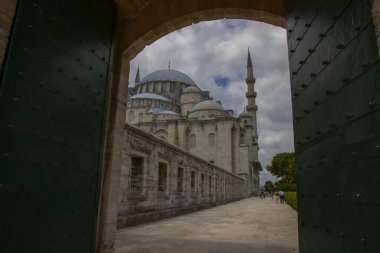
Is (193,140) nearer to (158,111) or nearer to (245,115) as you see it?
(158,111)

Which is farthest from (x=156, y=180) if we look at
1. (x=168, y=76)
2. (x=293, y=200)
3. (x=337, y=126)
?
(x=168, y=76)

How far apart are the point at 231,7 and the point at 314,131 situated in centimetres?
259

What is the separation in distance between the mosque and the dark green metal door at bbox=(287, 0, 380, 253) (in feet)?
129

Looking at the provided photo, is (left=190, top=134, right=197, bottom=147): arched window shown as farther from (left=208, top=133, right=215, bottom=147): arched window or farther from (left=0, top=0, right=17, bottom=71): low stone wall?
(left=0, top=0, right=17, bottom=71): low stone wall

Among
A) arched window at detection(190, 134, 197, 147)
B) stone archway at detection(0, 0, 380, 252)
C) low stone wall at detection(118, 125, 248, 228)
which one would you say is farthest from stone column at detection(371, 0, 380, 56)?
arched window at detection(190, 134, 197, 147)

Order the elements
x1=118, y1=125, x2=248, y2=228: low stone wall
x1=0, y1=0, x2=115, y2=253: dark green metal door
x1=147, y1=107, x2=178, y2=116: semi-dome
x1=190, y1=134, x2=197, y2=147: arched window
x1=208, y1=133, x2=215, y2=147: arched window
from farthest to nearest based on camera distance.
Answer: x1=147, y1=107, x2=178, y2=116: semi-dome, x1=190, y1=134, x2=197, y2=147: arched window, x1=208, y1=133, x2=215, y2=147: arched window, x1=118, y1=125, x2=248, y2=228: low stone wall, x1=0, y1=0, x2=115, y2=253: dark green metal door

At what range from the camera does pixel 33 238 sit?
2.39 m

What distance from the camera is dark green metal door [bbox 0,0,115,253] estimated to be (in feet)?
7.40

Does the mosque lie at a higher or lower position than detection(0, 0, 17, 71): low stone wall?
higher

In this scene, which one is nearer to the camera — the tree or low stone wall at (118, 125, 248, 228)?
low stone wall at (118, 125, 248, 228)

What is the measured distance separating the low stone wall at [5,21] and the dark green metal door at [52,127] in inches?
2.0

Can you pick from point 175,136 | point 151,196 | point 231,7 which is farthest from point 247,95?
point 231,7

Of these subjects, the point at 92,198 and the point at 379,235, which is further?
the point at 92,198

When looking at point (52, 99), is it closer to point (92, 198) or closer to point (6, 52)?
point (6, 52)
